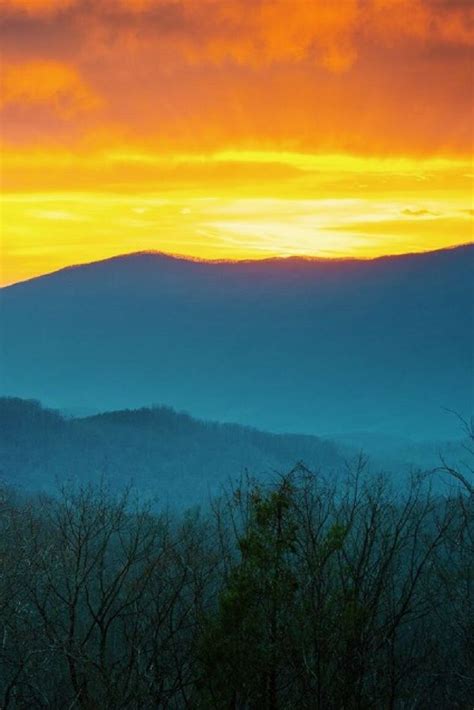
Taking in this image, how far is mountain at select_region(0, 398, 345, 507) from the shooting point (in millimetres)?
149625

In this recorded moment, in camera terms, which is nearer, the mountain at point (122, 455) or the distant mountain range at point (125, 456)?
the distant mountain range at point (125, 456)

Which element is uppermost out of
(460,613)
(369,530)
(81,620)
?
(369,530)

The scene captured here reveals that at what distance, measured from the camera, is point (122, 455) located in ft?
569

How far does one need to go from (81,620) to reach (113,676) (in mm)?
12930

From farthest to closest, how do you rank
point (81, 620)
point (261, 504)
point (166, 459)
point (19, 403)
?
point (19, 403) < point (166, 459) < point (81, 620) < point (261, 504)

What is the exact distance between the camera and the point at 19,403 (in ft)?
630

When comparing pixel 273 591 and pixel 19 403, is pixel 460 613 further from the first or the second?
pixel 19 403

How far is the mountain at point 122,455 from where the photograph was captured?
491 feet

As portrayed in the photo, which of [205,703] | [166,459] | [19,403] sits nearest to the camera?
[205,703]

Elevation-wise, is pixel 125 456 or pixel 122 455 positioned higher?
pixel 122 455

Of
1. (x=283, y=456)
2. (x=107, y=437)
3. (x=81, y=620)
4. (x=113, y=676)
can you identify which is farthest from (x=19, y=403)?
(x=113, y=676)

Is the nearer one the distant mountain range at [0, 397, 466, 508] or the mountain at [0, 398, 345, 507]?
the distant mountain range at [0, 397, 466, 508]

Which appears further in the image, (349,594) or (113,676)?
(113,676)

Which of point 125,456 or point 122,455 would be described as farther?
point 125,456
